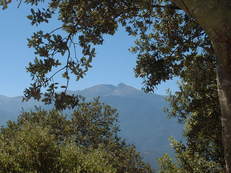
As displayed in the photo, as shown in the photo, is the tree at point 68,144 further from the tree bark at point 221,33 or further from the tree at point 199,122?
the tree bark at point 221,33

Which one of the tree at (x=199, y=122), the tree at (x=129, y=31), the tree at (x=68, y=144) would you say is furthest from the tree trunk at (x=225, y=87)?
the tree at (x=68, y=144)

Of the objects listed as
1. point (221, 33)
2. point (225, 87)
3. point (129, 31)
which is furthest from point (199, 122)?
point (221, 33)

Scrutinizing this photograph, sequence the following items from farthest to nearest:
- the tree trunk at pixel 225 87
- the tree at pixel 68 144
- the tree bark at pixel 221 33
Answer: the tree at pixel 68 144, the tree trunk at pixel 225 87, the tree bark at pixel 221 33

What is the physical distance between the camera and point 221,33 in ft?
18.8

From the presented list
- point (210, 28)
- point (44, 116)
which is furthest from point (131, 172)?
point (210, 28)

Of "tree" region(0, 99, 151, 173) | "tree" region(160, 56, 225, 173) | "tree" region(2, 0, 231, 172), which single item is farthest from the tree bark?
"tree" region(0, 99, 151, 173)

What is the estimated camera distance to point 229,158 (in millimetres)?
6211

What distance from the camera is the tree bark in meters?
5.48

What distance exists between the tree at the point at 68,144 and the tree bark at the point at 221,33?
25.0 feet

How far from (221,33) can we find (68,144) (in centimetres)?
1042

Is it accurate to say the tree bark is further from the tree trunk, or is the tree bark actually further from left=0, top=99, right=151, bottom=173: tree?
left=0, top=99, right=151, bottom=173: tree

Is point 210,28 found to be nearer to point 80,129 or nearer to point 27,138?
point 27,138

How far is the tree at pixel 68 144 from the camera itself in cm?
1346

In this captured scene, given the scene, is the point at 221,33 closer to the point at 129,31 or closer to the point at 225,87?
the point at 225,87
